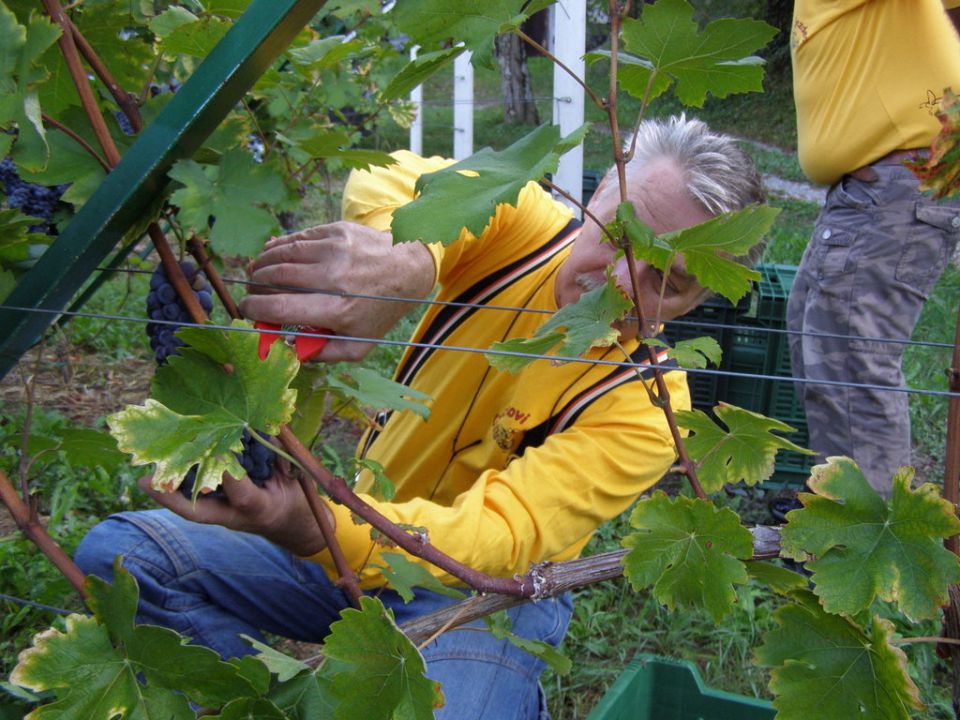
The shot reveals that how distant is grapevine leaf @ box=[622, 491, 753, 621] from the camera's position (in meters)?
0.80

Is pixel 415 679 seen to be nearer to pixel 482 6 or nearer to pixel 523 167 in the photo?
pixel 523 167

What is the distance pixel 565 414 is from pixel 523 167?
952 mm

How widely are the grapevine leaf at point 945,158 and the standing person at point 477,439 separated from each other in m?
0.67

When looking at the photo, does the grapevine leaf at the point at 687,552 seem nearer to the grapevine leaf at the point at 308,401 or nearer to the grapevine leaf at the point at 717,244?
the grapevine leaf at the point at 717,244

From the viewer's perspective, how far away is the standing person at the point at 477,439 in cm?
137

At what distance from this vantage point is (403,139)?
1030cm

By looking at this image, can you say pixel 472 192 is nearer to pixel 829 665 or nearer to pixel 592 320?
pixel 592 320

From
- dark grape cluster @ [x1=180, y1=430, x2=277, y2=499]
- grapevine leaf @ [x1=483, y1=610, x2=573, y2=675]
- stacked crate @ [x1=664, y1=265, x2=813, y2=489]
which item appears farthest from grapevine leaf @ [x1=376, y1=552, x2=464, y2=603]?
stacked crate @ [x1=664, y1=265, x2=813, y2=489]

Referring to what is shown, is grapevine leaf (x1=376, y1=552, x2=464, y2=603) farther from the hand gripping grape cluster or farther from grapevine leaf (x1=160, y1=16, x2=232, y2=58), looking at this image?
grapevine leaf (x1=160, y1=16, x2=232, y2=58)

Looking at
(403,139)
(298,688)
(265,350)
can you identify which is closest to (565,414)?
(265,350)

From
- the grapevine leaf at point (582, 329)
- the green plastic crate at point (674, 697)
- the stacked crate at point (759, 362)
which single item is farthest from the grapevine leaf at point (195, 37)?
the stacked crate at point (759, 362)

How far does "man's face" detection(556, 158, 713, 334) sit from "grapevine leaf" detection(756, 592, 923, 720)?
0.79 meters

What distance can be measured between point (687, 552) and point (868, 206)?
201cm

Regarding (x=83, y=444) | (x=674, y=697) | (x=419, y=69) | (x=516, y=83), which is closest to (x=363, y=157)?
(x=419, y=69)
